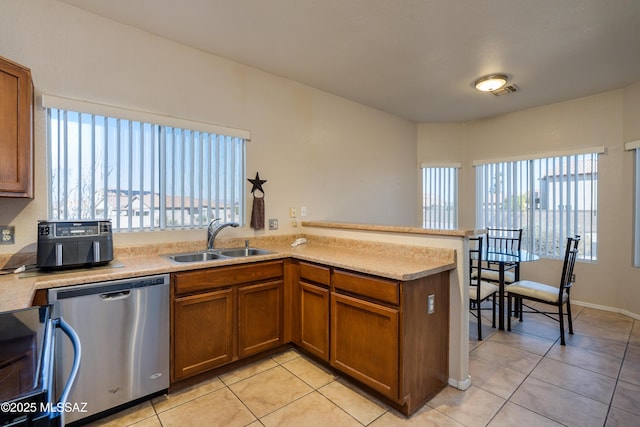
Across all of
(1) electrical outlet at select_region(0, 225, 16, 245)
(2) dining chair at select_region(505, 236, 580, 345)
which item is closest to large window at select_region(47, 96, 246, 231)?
(1) electrical outlet at select_region(0, 225, 16, 245)

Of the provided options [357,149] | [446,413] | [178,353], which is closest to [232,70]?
[357,149]

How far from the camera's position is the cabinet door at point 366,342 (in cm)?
187

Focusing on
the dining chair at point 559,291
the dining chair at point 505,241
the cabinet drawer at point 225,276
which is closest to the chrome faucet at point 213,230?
the cabinet drawer at point 225,276

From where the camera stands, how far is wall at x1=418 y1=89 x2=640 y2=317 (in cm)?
352

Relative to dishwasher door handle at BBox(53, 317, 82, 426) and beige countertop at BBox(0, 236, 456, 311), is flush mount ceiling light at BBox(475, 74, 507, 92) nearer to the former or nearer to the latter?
beige countertop at BBox(0, 236, 456, 311)

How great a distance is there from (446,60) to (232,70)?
6.81ft

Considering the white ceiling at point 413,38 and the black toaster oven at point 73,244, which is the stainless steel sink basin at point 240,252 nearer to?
the black toaster oven at point 73,244

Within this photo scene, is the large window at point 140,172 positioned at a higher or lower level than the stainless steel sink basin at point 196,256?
higher

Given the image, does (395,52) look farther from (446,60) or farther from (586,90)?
(586,90)

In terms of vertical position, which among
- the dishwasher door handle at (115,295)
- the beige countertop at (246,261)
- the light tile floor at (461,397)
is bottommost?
the light tile floor at (461,397)

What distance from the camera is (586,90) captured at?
3.60 m

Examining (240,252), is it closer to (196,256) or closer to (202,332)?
(196,256)

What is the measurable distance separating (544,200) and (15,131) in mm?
5525

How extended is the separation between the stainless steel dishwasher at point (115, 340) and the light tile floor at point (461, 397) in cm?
16
